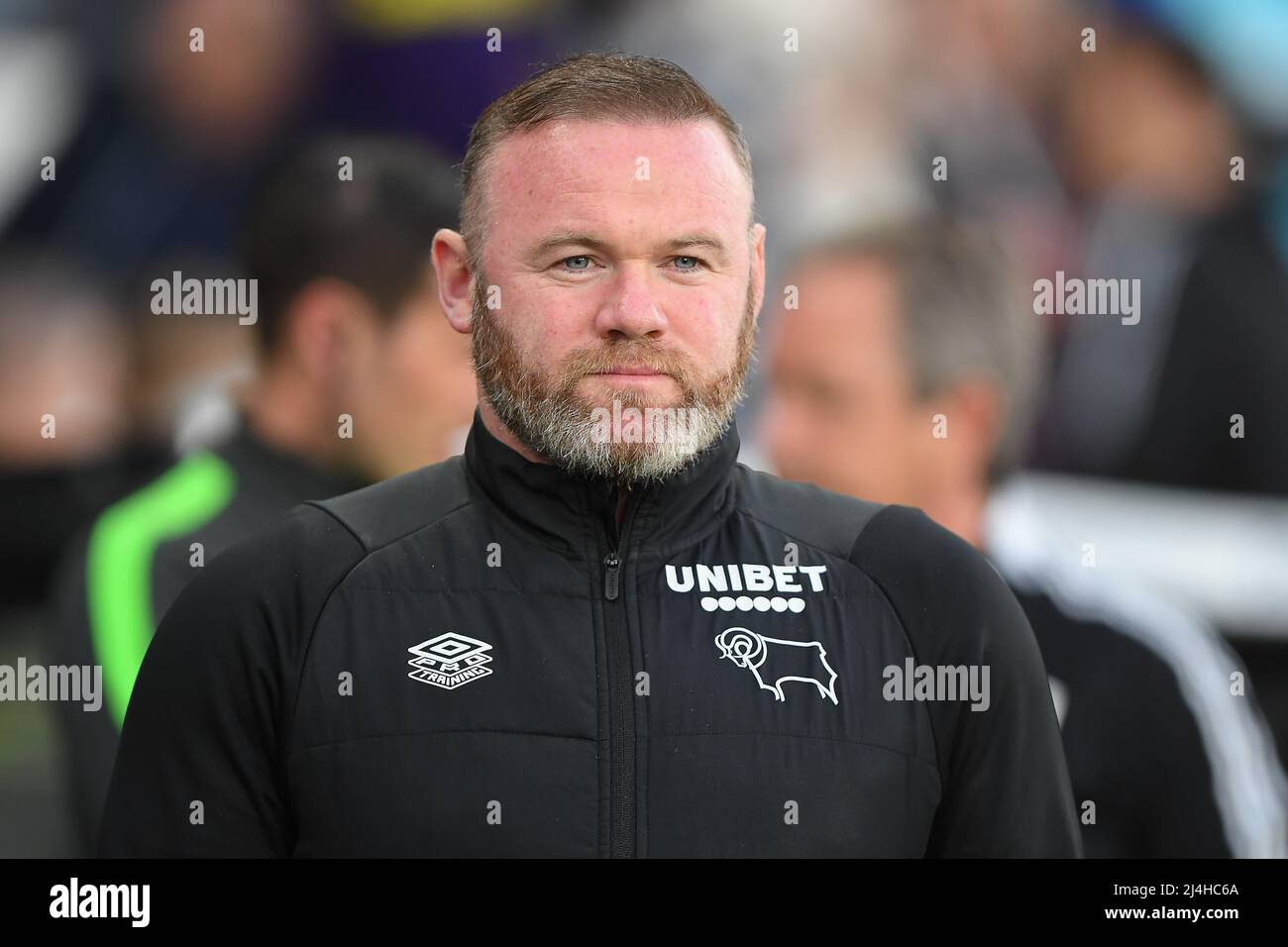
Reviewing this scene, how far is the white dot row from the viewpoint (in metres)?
1.98

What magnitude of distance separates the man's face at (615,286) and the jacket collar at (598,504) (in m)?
0.03

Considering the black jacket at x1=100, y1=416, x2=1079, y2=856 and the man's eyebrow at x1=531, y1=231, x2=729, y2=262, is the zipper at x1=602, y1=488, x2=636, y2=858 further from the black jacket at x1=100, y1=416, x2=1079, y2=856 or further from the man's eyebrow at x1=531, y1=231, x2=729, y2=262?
the man's eyebrow at x1=531, y1=231, x2=729, y2=262

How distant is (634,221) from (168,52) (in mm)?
3190

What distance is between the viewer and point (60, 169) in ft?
15.7

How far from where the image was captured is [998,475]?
4.29m

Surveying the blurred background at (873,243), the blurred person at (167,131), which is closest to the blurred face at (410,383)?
the blurred background at (873,243)

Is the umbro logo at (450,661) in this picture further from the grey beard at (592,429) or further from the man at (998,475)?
the man at (998,475)

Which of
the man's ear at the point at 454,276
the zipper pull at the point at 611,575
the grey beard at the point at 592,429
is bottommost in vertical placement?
the zipper pull at the point at 611,575

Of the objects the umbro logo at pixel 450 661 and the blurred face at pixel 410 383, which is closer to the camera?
the umbro logo at pixel 450 661

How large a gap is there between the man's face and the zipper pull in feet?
0.30

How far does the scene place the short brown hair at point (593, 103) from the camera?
2.03 metres

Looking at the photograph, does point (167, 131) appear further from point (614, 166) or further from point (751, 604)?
point (751, 604)

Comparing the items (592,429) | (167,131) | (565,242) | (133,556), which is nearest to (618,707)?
(592,429)
